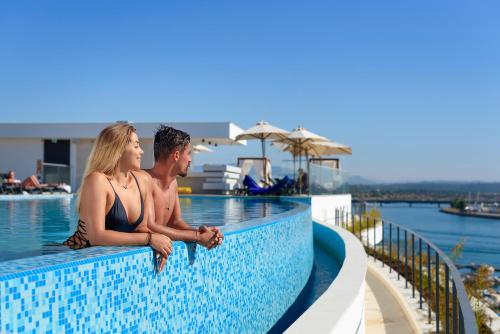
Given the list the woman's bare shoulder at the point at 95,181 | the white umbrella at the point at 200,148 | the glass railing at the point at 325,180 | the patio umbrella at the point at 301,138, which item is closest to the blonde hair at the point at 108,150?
the woman's bare shoulder at the point at 95,181

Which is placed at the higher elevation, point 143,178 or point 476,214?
point 143,178

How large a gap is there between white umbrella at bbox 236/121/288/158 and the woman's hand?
19121 mm

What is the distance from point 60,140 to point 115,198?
25706 mm

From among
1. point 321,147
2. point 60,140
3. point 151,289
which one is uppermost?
point 60,140

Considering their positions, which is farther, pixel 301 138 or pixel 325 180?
pixel 301 138

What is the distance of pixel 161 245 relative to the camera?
9.80 feet

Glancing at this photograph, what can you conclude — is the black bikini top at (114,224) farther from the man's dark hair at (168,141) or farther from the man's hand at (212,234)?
the man's dark hair at (168,141)

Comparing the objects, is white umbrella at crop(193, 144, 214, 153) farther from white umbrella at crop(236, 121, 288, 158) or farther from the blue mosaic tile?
the blue mosaic tile

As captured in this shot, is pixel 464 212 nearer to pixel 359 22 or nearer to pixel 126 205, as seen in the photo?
pixel 359 22

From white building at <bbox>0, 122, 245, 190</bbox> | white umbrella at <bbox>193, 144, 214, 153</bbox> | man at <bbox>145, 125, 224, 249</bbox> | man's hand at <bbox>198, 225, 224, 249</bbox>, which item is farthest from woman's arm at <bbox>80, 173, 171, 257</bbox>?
white umbrella at <bbox>193, 144, 214, 153</bbox>

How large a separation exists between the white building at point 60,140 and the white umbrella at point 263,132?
11.5ft

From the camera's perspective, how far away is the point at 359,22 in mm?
30297

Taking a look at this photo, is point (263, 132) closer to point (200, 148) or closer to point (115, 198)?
point (200, 148)

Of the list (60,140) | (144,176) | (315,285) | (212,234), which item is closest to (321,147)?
(60,140)
